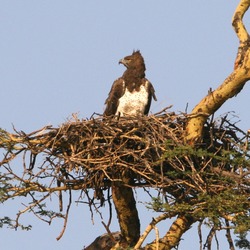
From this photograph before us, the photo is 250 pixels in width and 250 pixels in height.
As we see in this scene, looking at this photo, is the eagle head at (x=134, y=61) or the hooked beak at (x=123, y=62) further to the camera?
the hooked beak at (x=123, y=62)

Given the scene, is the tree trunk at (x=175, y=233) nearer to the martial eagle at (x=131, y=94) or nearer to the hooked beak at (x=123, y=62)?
the martial eagle at (x=131, y=94)

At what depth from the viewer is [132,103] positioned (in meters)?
17.4

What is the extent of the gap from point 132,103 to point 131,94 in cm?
17

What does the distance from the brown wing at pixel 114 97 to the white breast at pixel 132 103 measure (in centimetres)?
7

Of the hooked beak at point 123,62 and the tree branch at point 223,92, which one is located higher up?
the hooked beak at point 123,62

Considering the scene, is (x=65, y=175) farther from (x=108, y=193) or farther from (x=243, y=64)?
(x=243, y=64)

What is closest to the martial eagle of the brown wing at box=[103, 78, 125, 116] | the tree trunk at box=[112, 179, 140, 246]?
the brown wing at box=[103, 78, 125, 116]

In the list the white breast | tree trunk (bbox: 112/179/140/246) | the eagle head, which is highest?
the eagle head

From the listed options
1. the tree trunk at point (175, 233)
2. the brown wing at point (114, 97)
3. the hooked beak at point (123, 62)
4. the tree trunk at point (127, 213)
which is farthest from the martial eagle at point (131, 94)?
the tree trunk at point (175, 233)

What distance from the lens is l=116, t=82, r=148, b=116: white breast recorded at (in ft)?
57.0

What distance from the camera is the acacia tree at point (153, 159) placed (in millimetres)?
14812

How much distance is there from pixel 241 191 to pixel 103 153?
2012 mm

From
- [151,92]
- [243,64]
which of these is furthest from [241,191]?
[151,92]

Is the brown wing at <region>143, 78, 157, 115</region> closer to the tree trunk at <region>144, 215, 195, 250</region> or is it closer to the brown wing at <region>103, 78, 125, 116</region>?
the brown wing at <region>103, 78, 125, 116</region>
